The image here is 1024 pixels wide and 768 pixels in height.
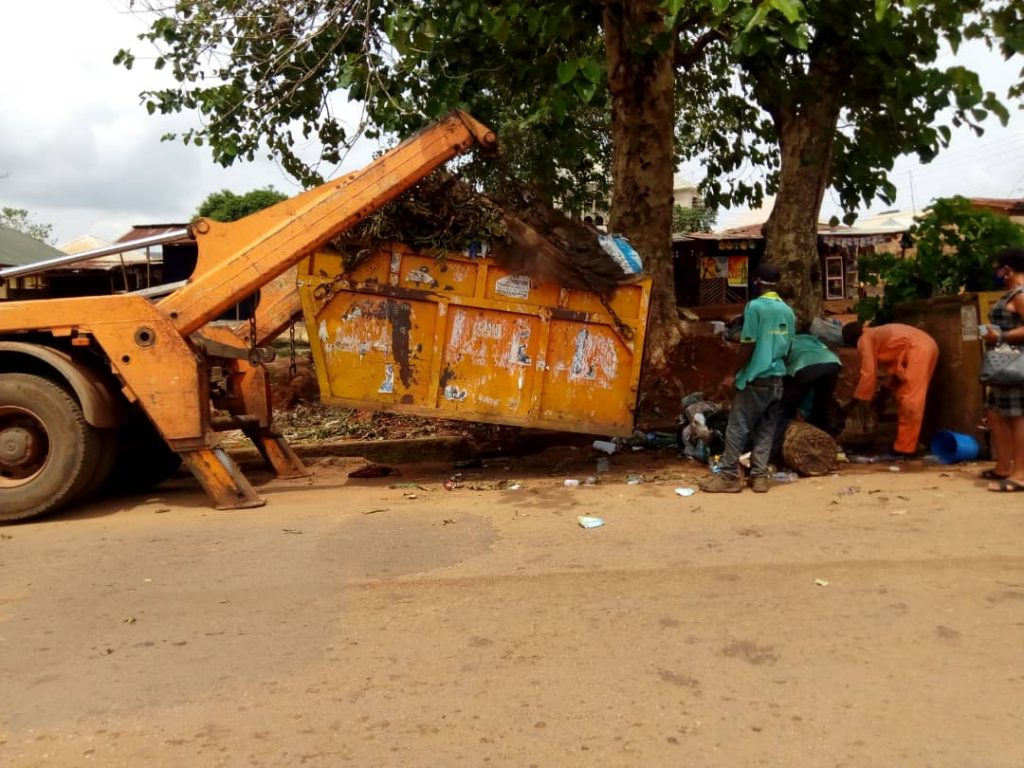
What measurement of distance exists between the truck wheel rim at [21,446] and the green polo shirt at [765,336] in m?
4.77

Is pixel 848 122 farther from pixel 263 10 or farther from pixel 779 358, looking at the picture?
pixel 263 10

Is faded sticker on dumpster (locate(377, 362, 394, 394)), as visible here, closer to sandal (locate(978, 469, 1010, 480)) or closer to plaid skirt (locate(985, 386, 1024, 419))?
plaid skirt (locate(985, 386, 1024, 419))

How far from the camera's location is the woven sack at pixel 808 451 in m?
6.04

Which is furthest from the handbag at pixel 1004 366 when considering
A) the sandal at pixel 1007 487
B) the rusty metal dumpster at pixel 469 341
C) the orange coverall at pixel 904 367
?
the rusty metal dumpster at pixel 469 341

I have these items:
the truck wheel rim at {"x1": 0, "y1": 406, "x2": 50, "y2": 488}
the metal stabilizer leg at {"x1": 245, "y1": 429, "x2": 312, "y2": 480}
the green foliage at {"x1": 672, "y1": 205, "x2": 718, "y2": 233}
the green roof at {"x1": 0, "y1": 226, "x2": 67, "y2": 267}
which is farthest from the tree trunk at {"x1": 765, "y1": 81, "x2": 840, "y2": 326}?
the green foliage at {"x1": 672, "y1": 205, "x2": 718, "y2": 233}

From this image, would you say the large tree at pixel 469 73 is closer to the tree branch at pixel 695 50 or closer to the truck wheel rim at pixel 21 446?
the tree branch at pixel 695 50

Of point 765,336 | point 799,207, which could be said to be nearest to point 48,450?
point 765,336

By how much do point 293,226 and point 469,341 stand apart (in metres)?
1.51

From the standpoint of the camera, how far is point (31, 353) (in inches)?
208

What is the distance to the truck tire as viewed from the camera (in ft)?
17.2

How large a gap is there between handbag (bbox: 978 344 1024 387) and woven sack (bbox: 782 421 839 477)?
1.19 m

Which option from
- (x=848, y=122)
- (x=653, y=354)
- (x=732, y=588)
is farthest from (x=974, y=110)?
(x=732, y=588)

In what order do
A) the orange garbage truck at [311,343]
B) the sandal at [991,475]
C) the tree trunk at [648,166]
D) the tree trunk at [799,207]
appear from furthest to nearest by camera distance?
Answer: the tree trunk at [799,207]
the tree trunk at [648,166]
the sandal at [991,475]
the orange garbage truck at [311,343]

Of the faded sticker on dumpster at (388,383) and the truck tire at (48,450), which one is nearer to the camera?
the truck tire at (48,450)
